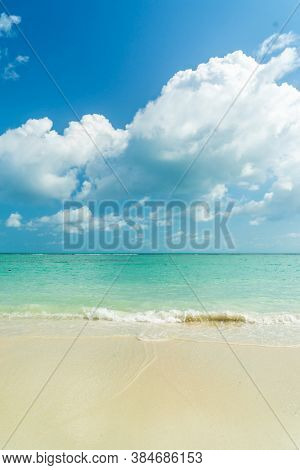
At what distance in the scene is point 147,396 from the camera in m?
3.76

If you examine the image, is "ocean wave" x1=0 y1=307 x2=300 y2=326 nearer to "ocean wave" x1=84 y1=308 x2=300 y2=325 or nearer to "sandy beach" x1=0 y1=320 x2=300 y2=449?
"ocean wave" x1=84 y1=308 x2=300 y2=325

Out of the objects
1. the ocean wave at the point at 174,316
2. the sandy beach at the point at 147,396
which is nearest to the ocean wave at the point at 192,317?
the ocean wave at the point at 174,316

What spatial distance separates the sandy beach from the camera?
2.94 meters

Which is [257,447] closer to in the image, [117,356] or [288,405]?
[288,405]

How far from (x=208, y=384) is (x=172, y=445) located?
1378 mm

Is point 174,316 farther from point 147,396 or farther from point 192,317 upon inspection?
point 147,396

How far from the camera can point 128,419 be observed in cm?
323

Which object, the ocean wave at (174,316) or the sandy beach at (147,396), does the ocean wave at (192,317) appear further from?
the sandy beach at (147,396)

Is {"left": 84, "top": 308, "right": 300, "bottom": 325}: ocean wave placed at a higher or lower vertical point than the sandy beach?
lower

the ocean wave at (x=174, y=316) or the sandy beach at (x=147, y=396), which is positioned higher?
the sandy beach at (x=147, y=396)

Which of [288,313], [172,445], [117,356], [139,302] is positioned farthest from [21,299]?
[172,445]

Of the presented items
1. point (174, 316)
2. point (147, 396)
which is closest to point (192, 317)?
point (174, 316)

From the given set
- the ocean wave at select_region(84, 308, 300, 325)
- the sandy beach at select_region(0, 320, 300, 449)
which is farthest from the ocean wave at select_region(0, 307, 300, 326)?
the sandy beach at select_region(0, 320, 300, 449)

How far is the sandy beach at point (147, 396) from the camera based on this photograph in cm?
294
